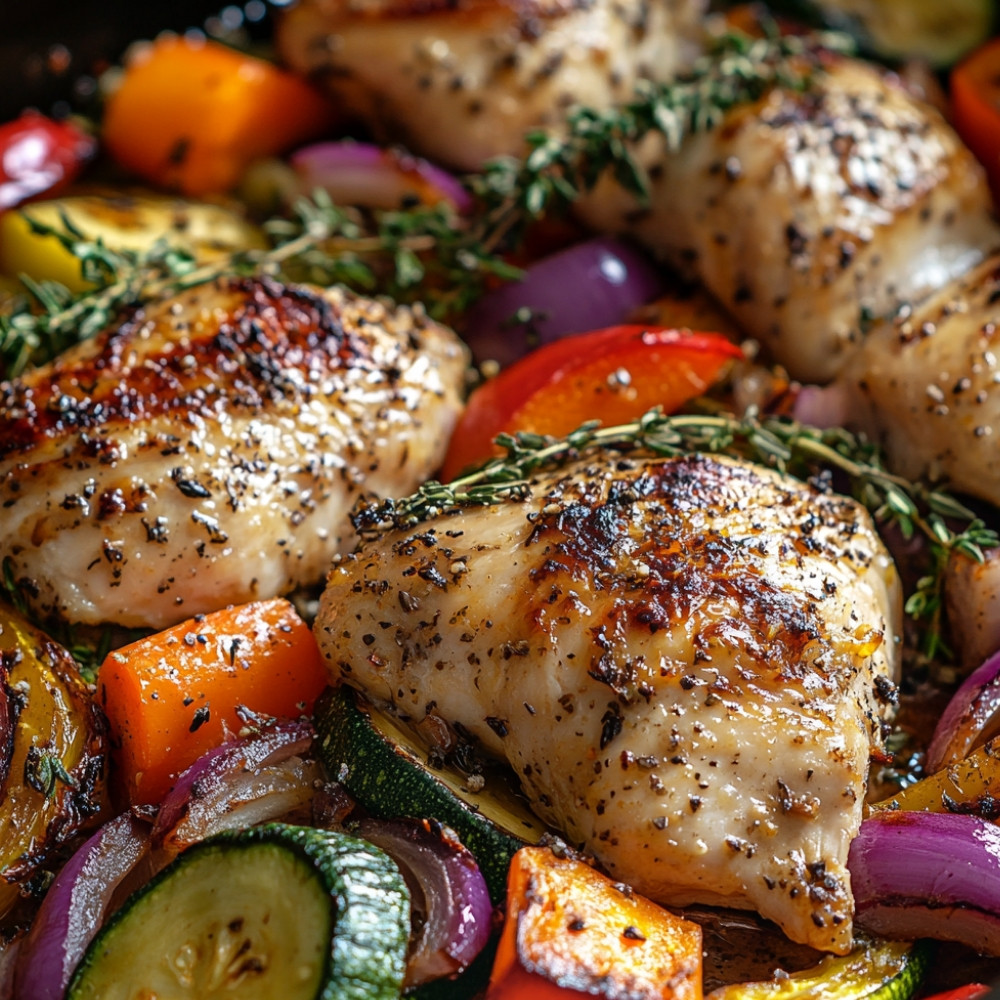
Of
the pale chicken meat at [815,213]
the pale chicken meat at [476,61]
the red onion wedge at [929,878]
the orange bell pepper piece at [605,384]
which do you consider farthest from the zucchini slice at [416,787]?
the pale chicken meat at [476,61]

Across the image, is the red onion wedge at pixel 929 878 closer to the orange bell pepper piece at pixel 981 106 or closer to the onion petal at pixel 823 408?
the onion petal at pixel 823 408

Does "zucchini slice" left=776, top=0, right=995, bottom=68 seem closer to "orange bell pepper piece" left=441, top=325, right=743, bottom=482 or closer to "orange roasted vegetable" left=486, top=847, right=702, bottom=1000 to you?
"orange bell pepper piece" left=441, top=325, right=743, bottom=482

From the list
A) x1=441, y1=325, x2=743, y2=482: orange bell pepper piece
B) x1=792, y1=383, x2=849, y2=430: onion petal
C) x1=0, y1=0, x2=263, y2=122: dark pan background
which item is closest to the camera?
x1=441, y1=325, x2=743, y2=482: orange bell pepper piece

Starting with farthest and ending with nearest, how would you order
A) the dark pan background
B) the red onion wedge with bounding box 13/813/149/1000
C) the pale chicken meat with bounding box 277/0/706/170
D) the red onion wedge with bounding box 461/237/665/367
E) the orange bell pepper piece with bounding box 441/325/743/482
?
the dark pan background → the pale chicken meat with bounding box 277/0/706/170 → the red onion wedge with bounding box 461/237/665/367 → the orange bell pepper piece with bounding box 441/325/743/482 → the red onion wedge with bounding box 13/813/149/1000

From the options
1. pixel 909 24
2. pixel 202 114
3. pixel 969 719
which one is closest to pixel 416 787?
pixel 969 719

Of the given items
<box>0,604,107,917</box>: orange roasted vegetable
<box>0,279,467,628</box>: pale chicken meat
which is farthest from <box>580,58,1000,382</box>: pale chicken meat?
<box>0,604,107,917</box>: orange roasted vegetable
